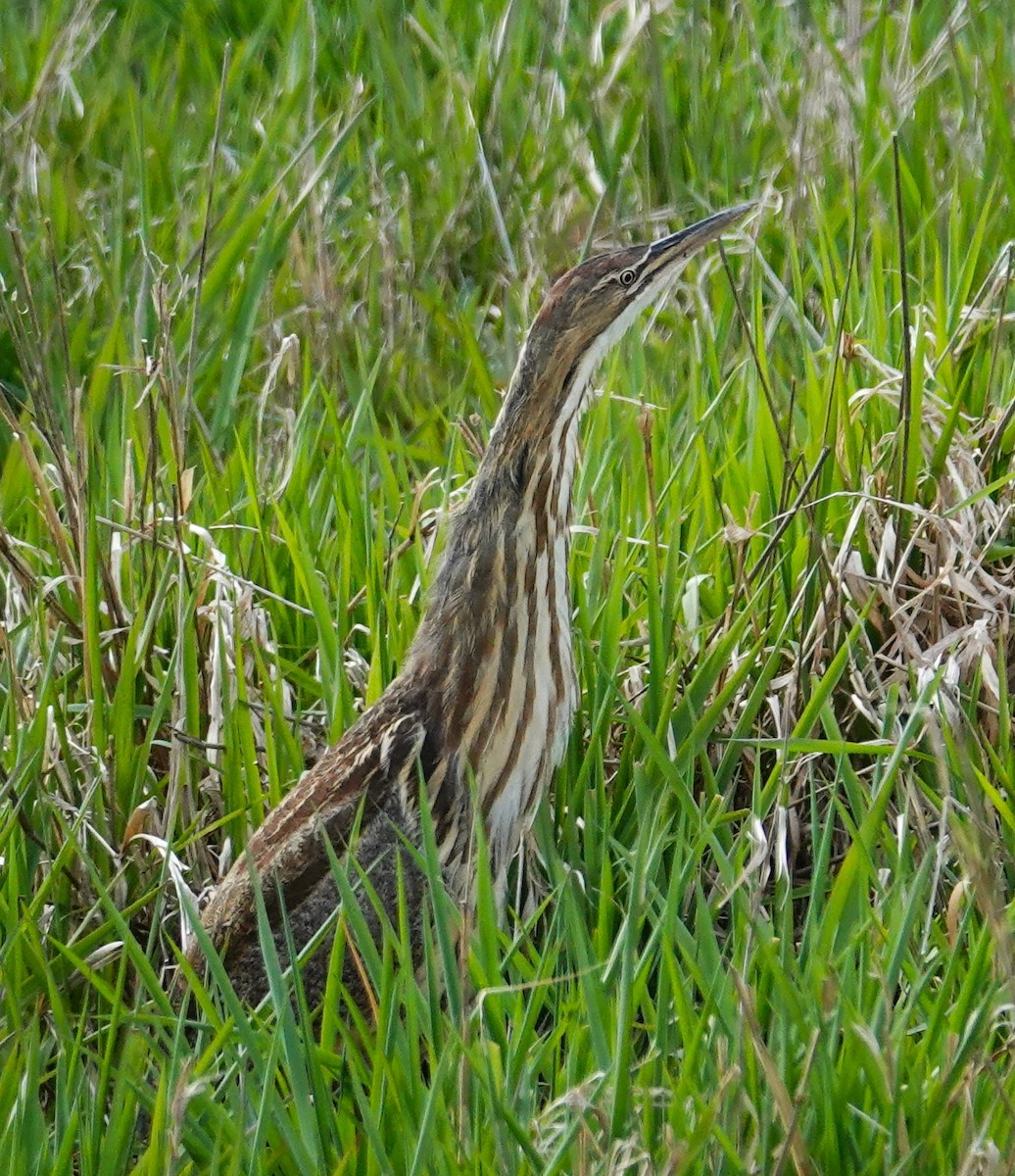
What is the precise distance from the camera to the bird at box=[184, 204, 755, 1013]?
2285 mm

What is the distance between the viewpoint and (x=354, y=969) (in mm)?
2279

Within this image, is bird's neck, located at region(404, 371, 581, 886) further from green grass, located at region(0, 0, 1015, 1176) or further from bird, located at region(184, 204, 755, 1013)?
green grass, located at region(0, 0, 1015, 1176)

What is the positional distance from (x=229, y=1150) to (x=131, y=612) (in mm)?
1109

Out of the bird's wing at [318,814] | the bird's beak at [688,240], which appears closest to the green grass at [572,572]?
the bird's wing at [318,814]

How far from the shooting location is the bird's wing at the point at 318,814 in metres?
2.27

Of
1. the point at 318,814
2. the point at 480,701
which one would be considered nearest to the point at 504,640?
the point at 480,701

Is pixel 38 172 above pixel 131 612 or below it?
above

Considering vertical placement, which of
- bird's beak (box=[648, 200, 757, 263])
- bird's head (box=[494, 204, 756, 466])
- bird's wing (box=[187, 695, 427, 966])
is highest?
bird's beak (box=[648, 200, 757, 263])

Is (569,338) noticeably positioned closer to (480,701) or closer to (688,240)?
(688,240)

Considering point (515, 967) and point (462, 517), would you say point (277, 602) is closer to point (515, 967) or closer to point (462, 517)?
point (462, 517)

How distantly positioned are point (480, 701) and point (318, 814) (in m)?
0.26

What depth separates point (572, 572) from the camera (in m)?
2.83

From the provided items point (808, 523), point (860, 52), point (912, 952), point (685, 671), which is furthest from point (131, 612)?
point (860, 52)

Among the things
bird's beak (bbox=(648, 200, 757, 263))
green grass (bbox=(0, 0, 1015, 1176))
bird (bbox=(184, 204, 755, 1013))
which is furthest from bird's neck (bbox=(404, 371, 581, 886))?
bird's beak (bbox=(648, 200, 757, 263))
